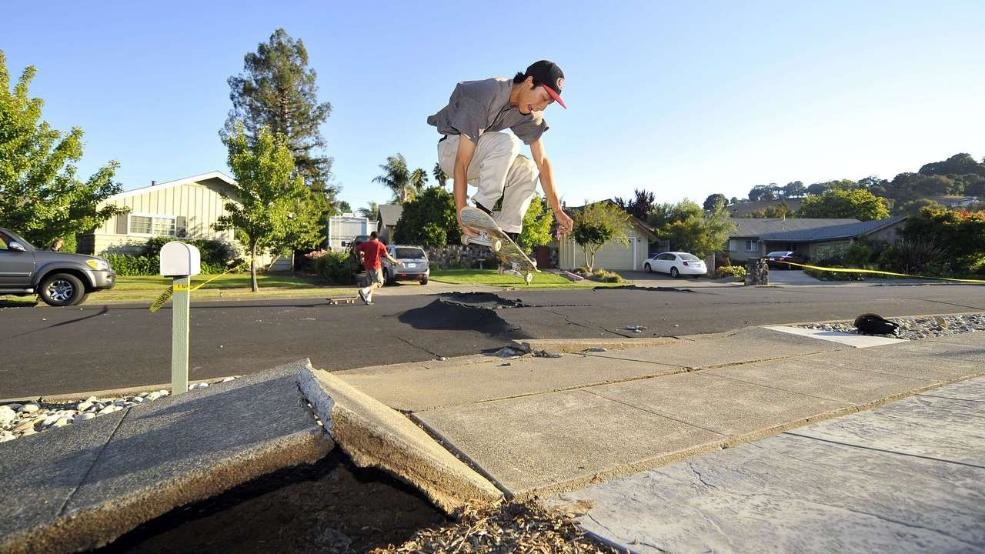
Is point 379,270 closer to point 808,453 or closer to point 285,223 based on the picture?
point 285,223

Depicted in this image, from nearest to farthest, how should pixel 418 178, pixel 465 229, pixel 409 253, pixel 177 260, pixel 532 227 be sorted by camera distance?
pixel 465 229, pixel 177 260, pixel 409 253, pixel 532 227, pixel 418 178

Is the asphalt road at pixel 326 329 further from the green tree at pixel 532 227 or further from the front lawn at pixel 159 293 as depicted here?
the green tree at pixel 532 227

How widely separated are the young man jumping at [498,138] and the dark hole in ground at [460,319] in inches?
171

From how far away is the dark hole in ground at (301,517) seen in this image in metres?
2.13

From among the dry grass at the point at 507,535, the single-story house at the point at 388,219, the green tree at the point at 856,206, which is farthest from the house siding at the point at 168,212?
the green tree at the point at 856,206

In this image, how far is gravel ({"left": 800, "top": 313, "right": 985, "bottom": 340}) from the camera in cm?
921

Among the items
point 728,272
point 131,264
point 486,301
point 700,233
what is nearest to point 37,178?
point 131,264

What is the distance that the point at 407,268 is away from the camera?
2112 centimetres

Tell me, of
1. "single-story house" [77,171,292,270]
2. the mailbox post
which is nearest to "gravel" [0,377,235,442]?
the mailbox post

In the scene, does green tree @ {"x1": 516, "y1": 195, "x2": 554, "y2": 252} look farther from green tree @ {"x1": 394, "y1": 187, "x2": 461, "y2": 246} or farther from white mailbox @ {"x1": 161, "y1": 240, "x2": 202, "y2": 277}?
white mailbox @ {"x1": 161, "y1": 240, "x2": 202, "y2": 277}

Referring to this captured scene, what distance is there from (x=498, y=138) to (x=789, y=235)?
5611 centimetres

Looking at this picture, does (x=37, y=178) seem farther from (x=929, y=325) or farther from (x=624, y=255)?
(x=624, y=255)

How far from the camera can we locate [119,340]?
280 inches

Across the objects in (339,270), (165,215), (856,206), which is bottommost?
(339,270)
